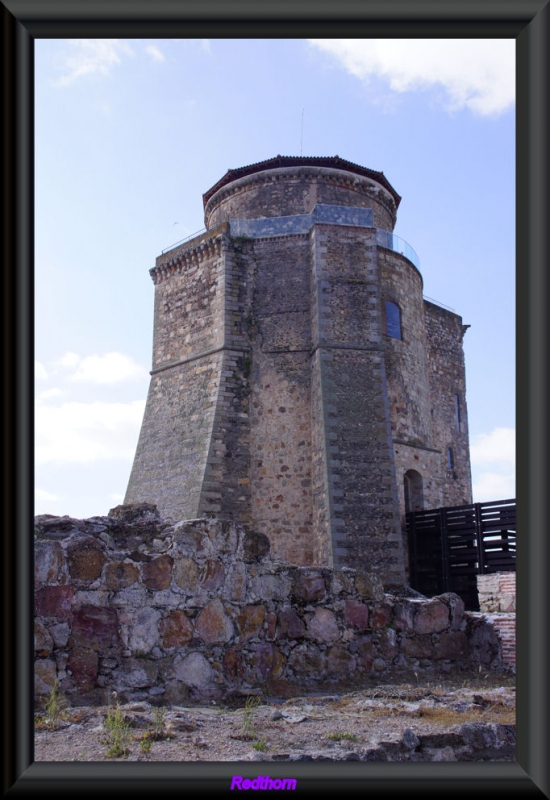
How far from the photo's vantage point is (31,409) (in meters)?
2.42

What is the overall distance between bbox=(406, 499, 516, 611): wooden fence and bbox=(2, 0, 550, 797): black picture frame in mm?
13566

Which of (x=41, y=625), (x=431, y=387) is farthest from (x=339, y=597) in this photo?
(x=431, y=387)

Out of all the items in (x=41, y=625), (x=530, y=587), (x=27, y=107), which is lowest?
(x=41, y=625)

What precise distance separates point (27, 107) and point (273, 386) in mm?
15512

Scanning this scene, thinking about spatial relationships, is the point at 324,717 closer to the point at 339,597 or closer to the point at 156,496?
the point at 339,597

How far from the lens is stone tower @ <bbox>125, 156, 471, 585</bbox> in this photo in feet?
54.3

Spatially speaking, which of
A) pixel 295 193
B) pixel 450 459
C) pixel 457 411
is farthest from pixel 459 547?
pixel 295 193

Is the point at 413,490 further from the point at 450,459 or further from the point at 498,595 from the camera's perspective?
the point at 498,595

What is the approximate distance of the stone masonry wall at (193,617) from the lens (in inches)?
209

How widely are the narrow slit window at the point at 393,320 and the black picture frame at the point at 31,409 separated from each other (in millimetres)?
16587

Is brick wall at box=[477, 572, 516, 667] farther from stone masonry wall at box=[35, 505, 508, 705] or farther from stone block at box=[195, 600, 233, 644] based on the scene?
stone block at box=[195, 600, 233, 644]

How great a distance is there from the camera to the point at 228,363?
1806 cm

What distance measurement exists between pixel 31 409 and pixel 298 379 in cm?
1556

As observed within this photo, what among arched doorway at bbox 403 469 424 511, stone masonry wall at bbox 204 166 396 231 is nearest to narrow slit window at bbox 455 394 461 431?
arched doorway at bbox 403 469 424 511
